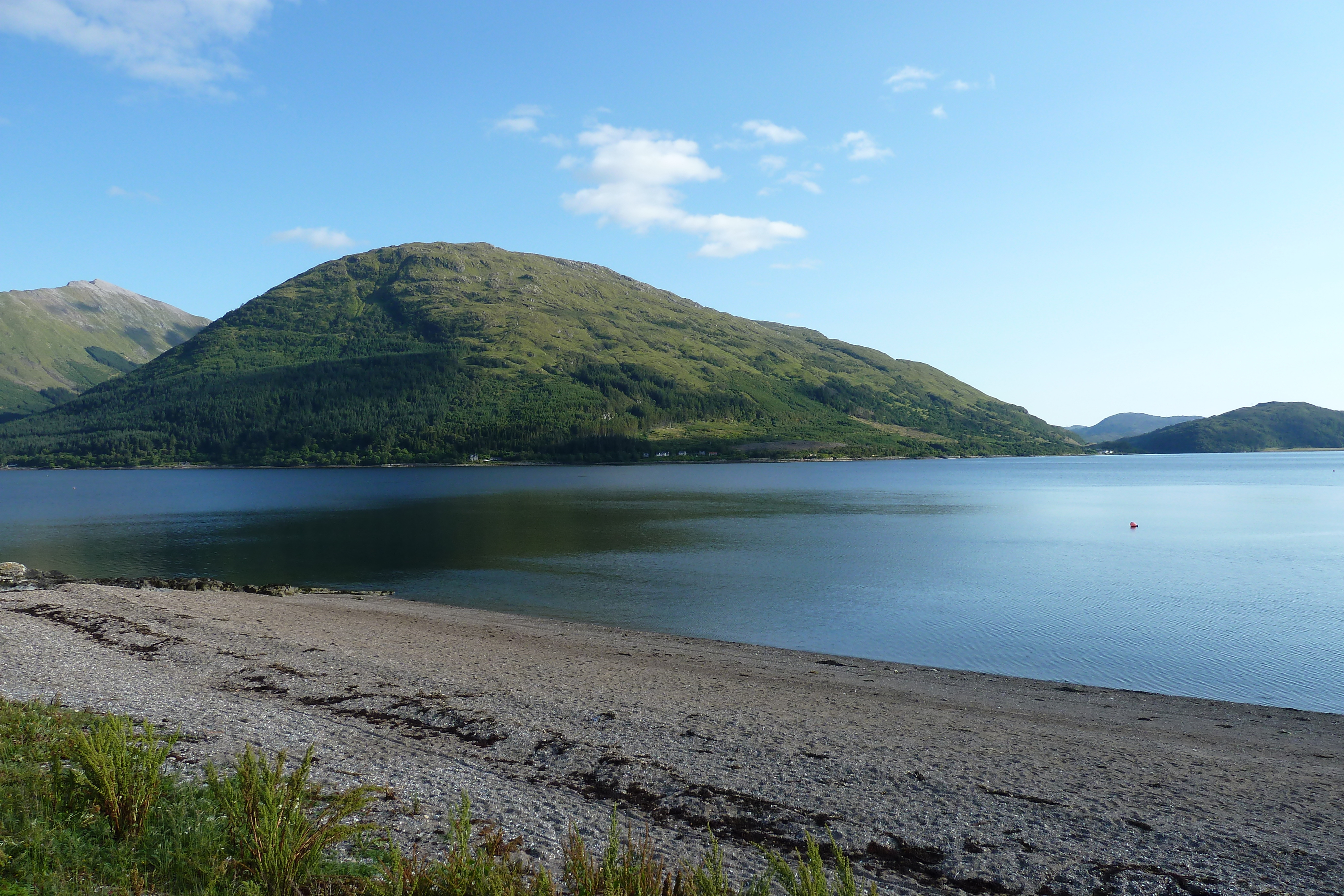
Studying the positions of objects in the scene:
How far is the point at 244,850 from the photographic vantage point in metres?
6.52

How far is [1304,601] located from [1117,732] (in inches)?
1056

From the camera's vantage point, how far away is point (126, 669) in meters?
17.0

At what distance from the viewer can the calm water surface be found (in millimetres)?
27078

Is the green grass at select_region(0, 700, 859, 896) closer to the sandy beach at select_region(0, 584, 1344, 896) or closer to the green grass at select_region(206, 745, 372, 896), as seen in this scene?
the green grass at select_region(206, 745, 372, 896)

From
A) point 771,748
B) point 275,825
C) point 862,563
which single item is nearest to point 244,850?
point 275,825

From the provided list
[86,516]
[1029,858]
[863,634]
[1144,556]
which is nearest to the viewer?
[1029,858]

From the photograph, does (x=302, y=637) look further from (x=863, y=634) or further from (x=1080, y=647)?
(x=1080, y=647)

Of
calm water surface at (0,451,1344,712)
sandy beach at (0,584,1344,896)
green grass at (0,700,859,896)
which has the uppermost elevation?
green grass at (0,700,859,896)

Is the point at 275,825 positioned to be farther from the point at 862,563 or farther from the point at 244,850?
the point at 862,563

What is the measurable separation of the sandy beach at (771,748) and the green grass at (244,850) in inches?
55.4

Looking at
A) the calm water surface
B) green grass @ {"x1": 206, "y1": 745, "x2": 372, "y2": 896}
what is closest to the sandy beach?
green grass @ {"x1": 206, "y1": 745, "x2": 372, "y2": 896}

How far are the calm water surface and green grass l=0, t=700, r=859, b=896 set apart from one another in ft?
70.1

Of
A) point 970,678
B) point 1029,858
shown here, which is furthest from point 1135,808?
point 970,678

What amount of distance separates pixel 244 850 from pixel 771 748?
907 cm
